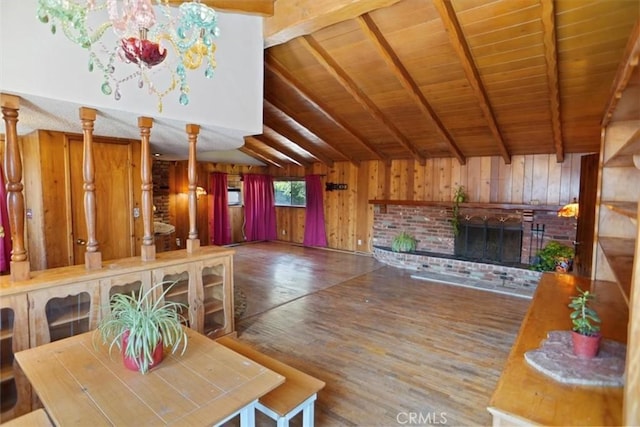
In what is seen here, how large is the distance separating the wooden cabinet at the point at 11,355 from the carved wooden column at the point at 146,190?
0.91 metres

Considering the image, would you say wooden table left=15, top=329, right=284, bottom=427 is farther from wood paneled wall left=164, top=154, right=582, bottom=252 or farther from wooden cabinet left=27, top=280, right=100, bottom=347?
wood paneled wall left=164, top=154, right=582, bottom=252

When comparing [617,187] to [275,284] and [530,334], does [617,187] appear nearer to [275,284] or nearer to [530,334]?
[530,334]

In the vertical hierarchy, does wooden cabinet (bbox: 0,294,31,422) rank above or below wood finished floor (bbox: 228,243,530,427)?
above

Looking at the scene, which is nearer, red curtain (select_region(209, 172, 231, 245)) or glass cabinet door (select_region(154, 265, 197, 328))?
glass cabinet door (select_region(154, 265, 197, 328))

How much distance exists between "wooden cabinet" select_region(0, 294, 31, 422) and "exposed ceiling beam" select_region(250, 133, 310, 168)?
216 inches

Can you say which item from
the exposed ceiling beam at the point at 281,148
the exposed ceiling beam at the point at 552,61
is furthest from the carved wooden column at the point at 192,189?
the exposed ceiling beam at the point at 281,148

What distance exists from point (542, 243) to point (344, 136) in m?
4.04

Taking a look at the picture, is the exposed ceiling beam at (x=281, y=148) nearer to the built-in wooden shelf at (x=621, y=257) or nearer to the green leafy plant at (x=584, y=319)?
the built-in wooden shelf at (x=621, y=257)

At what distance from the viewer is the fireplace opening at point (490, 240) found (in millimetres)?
6133

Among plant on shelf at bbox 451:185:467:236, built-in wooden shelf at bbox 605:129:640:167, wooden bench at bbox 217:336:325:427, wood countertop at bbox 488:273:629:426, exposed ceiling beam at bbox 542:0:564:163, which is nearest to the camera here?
wood countertop at bbox 488:273:629:426

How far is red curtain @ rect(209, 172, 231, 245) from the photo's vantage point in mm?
8805

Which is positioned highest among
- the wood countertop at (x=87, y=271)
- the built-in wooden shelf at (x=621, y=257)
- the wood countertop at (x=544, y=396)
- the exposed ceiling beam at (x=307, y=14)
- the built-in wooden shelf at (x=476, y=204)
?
the exposed ceiling beam at (x=307, y=14)

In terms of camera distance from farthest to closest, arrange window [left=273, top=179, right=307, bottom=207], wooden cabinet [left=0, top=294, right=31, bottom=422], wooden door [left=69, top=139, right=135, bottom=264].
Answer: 1. window [left=273, top=179, right=307, bottom=207]
2. wooden door [left=69, top=139, right=135, bottom=264]
3. wooden cabinet [left=0, top=294, right=31, bottom=422]

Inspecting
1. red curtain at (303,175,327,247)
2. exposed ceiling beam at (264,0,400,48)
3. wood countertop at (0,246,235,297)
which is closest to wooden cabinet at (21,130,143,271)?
wood countertop at (0,246,235,297)
